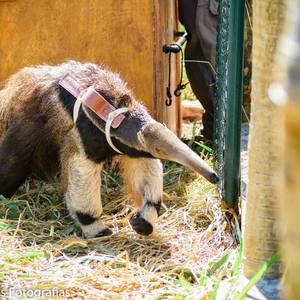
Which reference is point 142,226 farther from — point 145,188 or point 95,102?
point 95,102

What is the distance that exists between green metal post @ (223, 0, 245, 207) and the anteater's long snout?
13.1 inches

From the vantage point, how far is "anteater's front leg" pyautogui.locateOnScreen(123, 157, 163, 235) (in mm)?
4625

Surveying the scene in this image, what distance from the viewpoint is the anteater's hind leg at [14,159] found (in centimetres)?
541

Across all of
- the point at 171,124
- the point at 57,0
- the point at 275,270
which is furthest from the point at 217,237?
the point at 57,0

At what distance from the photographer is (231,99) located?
441 centimetres

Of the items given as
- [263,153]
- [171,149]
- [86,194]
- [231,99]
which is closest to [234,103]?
[231,99]

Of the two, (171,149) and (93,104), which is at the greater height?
(93,104)

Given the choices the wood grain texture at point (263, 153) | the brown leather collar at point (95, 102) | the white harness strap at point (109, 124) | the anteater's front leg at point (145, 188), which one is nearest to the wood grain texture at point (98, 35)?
the brown leather collar at point (95, 102)

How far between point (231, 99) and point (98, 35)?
6.67ft

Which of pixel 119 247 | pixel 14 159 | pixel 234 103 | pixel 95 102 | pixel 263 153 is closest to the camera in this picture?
pixel 263 153

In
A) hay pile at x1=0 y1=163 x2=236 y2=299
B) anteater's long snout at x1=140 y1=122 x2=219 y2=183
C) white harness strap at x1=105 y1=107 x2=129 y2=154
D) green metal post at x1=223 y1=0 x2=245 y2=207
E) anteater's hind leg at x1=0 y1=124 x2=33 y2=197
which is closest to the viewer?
hay pile at x1=0 y1=163 x2=236 y2=299

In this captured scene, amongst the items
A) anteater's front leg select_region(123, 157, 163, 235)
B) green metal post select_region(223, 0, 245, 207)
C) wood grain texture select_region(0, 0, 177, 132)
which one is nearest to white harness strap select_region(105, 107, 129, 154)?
anteater's front leg select_region(123, 157, 163, 235)

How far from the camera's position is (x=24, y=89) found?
5.51m

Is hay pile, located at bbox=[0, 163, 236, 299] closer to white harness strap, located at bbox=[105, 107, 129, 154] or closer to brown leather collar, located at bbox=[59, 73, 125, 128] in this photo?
white harness strap, located at bbox=[105, 107, 129, 154]
